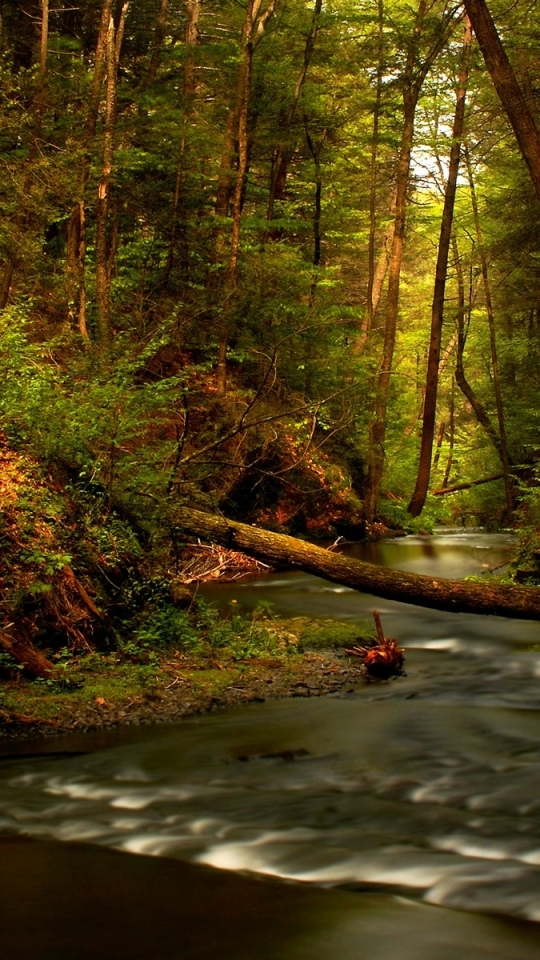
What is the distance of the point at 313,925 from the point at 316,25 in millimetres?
21309

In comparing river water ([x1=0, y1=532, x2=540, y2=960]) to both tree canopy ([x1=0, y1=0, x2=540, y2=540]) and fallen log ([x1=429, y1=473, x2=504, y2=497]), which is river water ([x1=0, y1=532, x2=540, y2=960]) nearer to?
tree canopy ([x1=0, y1=0, x2=540, y2=540])

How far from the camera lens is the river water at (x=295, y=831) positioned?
3135 mm

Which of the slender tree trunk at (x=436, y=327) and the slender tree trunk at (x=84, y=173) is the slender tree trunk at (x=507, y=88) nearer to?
the slender tree trunk at (x=84, y=173)

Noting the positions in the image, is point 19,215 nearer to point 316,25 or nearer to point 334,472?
point 334,472

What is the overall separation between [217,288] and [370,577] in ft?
32.7

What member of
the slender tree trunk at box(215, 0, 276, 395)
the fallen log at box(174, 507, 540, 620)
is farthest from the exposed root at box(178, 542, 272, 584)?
the slender tree trunk at box(215, 0, 276, 395)

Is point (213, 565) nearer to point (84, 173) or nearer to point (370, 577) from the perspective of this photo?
point (370, 577)

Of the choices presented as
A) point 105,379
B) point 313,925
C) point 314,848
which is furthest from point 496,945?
point 105,379

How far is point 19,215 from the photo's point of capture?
12.9 m

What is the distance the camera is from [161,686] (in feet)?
21.7

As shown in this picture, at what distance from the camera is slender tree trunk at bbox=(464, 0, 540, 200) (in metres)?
10.4

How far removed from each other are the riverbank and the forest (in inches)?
13.5

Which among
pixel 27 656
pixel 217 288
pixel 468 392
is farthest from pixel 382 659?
pixel 468 392

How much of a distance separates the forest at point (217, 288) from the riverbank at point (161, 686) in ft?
1.12
